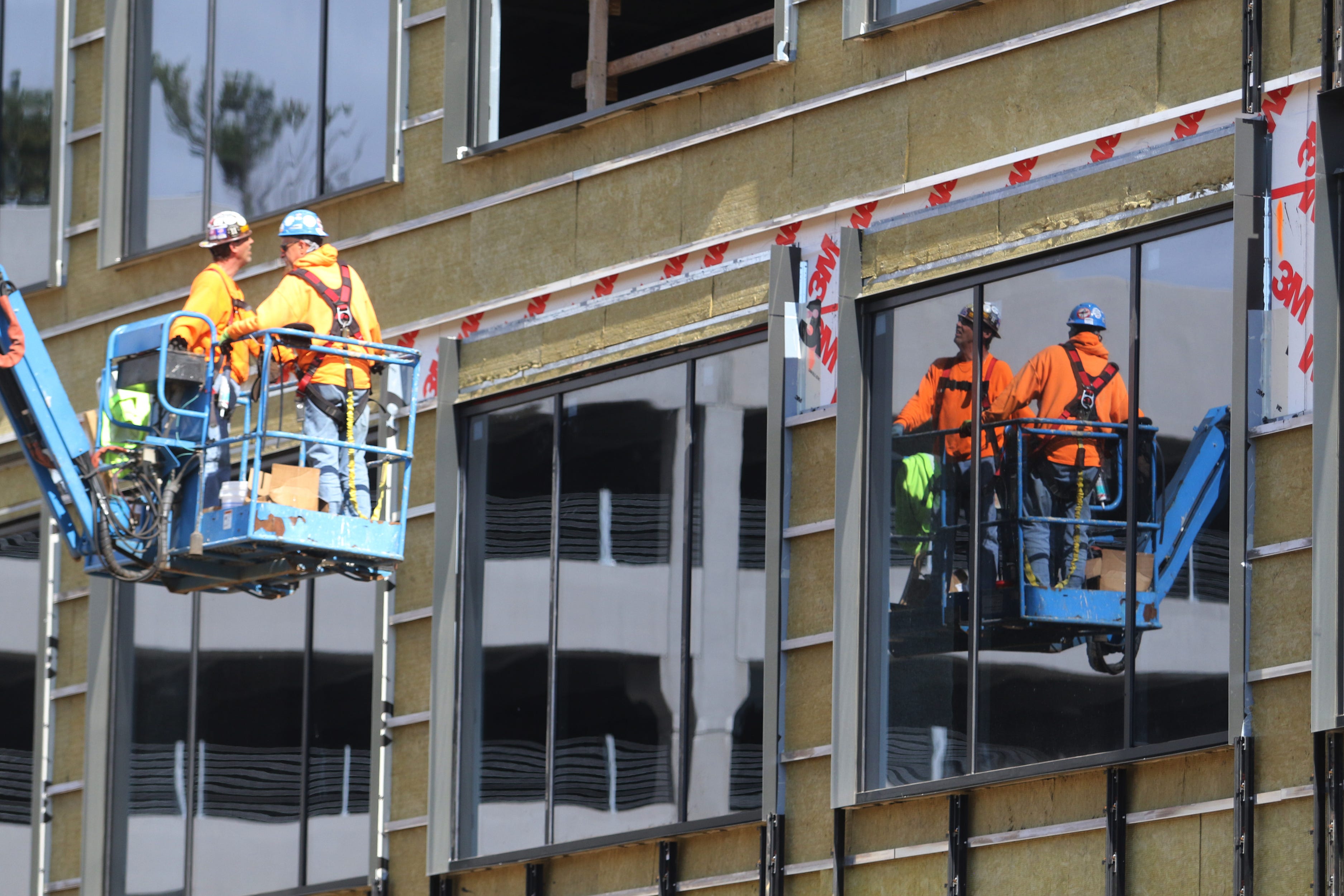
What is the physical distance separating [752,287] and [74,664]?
784cm

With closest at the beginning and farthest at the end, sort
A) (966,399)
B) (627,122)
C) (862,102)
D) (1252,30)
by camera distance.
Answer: (1252,30), (966,399), (862,102), (627,122)

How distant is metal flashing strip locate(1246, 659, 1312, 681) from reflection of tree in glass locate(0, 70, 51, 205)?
13060 millimetres

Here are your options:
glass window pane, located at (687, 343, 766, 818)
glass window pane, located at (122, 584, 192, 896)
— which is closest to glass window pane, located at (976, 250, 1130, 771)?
glass window pane, located at (687, 343, 766, 818)

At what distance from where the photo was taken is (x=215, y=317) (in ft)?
56.3

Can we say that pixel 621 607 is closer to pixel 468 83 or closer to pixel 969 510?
pixel 969 510

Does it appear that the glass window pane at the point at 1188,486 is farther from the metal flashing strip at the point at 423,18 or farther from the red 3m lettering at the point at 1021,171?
the metal flashing strip at the point at 423,18

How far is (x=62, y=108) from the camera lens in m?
23.9

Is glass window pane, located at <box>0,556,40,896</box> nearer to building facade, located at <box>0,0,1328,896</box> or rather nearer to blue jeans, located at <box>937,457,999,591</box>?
building facade, located at <box>0,0,1328,896</box>

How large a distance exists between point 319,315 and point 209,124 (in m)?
6.27

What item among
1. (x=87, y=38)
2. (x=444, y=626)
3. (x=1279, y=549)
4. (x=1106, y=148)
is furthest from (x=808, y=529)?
(x=87, y=38)

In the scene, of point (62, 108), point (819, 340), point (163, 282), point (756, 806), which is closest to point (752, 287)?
point (819, 340)

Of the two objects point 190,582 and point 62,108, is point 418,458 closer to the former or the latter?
point 190,582

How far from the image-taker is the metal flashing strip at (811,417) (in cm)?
1756

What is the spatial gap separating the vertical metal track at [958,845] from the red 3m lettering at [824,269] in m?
3.27
